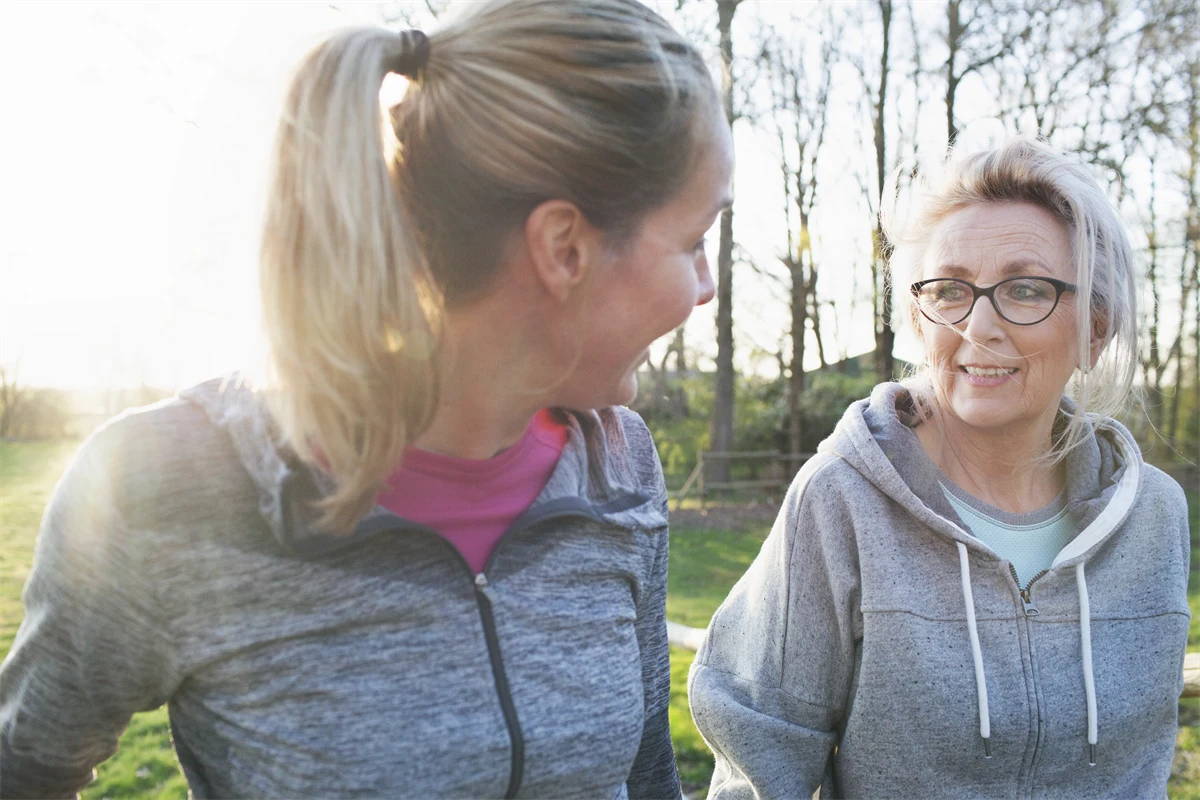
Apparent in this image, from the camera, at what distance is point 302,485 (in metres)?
1.27

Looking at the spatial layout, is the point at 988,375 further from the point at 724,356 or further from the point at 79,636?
the point at 724,356

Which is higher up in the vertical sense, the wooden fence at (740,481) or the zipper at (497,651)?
the zipper at (497,651)

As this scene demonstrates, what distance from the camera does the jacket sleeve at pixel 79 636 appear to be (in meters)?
1.20

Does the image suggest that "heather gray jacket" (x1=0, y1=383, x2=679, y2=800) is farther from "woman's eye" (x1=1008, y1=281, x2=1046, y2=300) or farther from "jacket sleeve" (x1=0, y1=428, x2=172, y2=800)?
"woman's eye" (x1=1008, y1=281, x2=1046, y2=300)

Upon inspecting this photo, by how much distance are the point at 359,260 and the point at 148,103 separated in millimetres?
8147

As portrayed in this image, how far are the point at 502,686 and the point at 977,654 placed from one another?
3.64 ft

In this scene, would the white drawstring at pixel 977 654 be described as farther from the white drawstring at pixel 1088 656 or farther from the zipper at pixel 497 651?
the zipper at pixel 497 651

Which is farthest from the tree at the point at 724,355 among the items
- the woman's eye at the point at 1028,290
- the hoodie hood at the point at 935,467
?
the woman's eye at the point at 1028,290

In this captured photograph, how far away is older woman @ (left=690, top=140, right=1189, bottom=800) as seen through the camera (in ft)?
6.31

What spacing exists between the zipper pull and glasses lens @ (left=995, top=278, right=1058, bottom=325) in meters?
0.60

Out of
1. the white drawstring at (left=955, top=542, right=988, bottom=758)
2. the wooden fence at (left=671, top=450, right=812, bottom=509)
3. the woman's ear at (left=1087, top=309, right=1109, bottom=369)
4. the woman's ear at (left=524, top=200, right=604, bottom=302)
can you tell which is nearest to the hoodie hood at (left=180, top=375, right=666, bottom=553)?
the woman's ear at (left=524, top=200, right=604, bottom=302)

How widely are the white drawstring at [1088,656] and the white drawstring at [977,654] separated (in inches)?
0.4

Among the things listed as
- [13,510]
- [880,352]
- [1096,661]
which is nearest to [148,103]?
[13,510]

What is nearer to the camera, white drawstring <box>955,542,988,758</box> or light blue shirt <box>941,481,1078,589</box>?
white drawstring <box>955,542,988,758</box>
